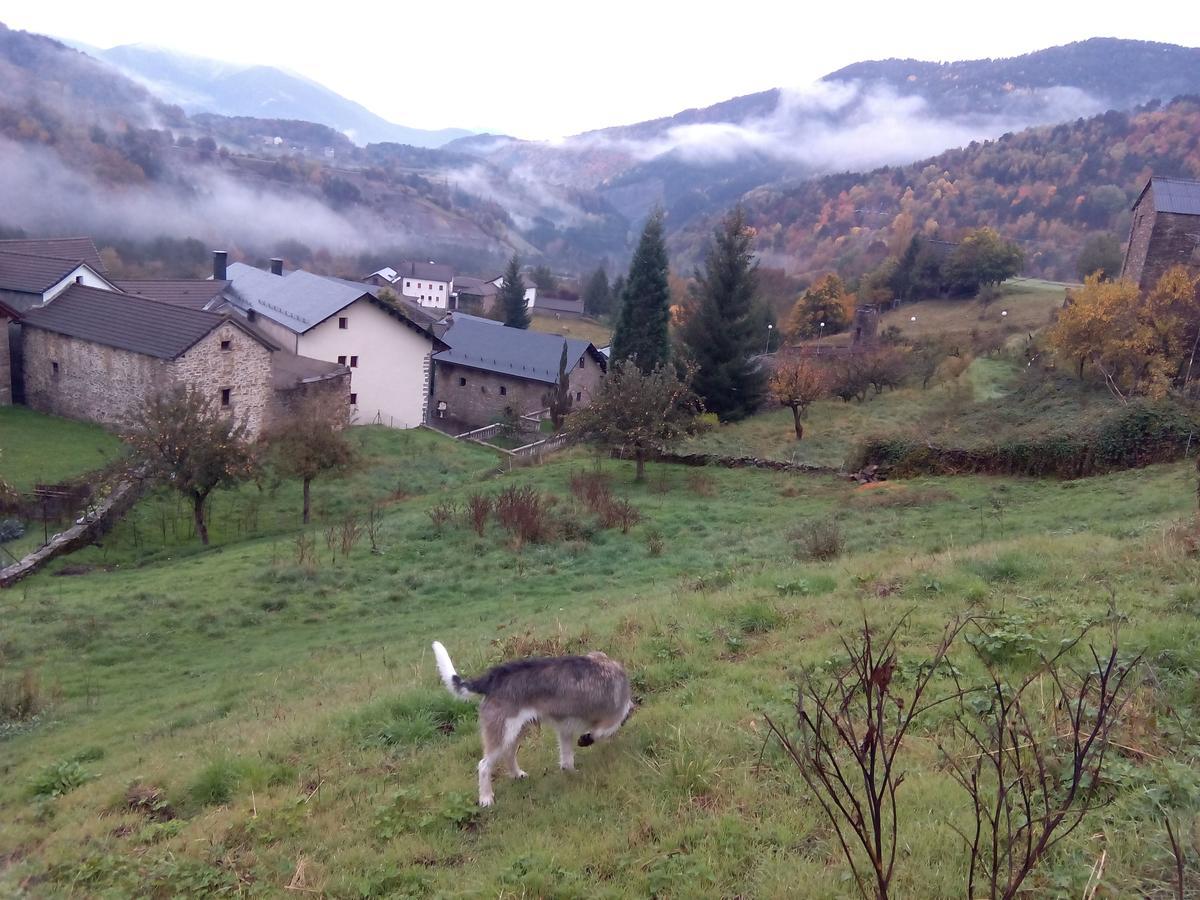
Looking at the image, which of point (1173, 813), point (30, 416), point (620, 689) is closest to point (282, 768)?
point (620, 689)

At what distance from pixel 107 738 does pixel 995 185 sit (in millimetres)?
127523

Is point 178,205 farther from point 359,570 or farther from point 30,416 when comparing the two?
point 359,570

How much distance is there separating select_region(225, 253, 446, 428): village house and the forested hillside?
61.3 metres

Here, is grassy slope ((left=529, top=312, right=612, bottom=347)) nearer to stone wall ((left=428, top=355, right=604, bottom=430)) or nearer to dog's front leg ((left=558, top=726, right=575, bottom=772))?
stone wall ((left=428, top=355, right=604, bottom=430))

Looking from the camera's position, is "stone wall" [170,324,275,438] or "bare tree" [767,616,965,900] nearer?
"bare tree" [767,616,965,900]

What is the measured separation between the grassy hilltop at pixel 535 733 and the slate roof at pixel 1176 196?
2447cm

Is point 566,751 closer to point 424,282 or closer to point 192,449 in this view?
point 192,449

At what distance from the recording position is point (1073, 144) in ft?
369

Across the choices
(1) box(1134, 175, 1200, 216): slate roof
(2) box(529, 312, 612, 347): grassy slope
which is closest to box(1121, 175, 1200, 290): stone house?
(1) box(1134, 175, 1200, 216): slate roof

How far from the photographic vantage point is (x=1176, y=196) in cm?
3494

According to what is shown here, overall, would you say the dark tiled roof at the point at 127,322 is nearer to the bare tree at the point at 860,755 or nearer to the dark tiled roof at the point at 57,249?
the dark tiled roof at the point at 57,249

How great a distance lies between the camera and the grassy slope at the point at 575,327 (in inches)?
3187

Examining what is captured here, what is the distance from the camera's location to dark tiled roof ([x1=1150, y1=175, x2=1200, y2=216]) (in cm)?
3438

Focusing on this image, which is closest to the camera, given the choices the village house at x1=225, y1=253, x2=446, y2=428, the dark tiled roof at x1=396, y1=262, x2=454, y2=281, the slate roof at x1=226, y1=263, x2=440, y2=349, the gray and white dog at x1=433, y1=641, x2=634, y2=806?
the gray and white dog at x1=433, y1=641, x2=634, y2=806
